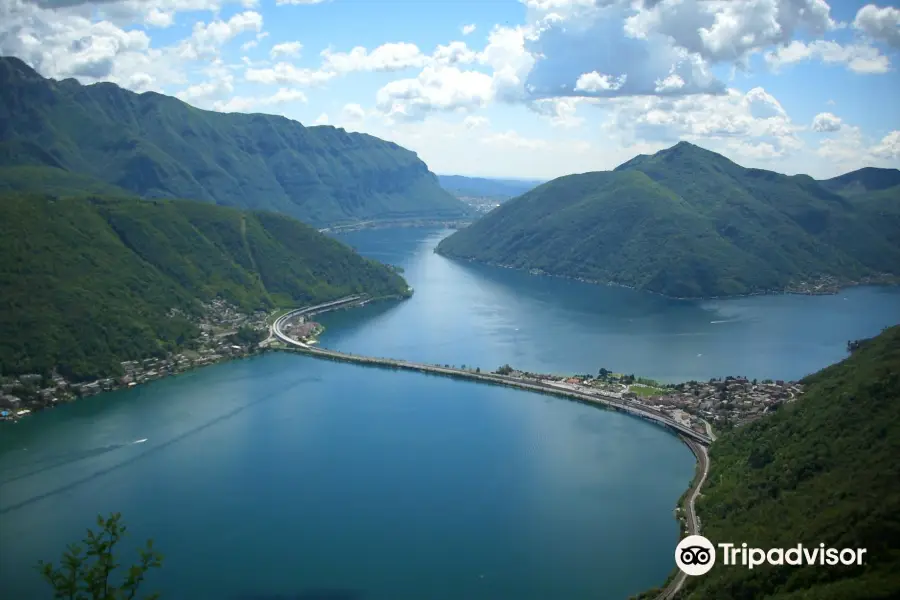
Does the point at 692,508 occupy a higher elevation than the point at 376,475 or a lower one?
lower

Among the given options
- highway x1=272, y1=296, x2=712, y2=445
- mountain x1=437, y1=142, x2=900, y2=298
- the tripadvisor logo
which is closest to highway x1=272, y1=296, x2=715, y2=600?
highway x1=272, y1=296, x2=712, y2=445

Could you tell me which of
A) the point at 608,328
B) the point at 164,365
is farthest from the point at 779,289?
the point at 164,365

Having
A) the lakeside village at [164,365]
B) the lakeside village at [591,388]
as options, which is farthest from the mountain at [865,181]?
the lakeside village at [164,365]

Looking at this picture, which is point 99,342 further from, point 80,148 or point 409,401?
point 80,148

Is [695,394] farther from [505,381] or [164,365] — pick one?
[164,365]

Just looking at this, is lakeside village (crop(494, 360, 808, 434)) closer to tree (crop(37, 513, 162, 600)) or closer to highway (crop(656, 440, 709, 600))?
highway (crop(656, 440, 709, 600))

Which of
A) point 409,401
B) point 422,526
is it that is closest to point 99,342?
point 409,401
